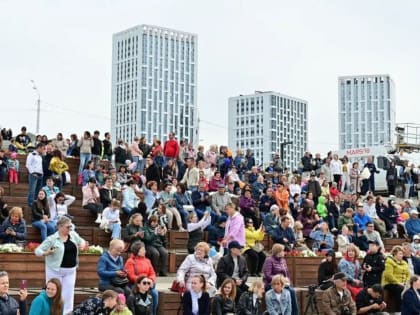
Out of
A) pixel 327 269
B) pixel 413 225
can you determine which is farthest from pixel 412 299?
pixel 413 225

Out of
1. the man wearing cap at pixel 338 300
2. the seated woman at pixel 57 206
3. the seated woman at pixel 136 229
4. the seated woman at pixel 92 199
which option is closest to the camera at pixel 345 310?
the man wearing cap at pixel 338 300

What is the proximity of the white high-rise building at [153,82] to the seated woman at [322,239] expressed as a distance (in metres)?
73.4

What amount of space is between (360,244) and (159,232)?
19.8ft

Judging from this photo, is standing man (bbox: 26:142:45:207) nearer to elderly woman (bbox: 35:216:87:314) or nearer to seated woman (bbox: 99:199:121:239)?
seated woman (bbox: 99:199:121:239)

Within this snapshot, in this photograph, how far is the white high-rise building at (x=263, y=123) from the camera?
10025cm

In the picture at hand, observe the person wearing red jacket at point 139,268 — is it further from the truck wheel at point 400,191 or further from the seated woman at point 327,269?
the truck wheel at point 400,191

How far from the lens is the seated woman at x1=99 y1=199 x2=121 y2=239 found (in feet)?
51.3

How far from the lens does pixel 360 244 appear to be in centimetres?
1833

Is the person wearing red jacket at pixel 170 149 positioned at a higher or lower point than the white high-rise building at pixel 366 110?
lower

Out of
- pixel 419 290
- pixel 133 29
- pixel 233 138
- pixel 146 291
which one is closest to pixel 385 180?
pixel 419 290

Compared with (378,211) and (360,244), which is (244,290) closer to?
(360,244)

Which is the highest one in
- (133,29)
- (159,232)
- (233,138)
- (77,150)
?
(133,29)

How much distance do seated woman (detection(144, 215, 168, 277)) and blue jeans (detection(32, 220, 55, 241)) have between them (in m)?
2.00

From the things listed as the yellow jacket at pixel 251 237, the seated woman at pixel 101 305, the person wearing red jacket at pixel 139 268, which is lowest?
the seated woman at pixel 101 305
